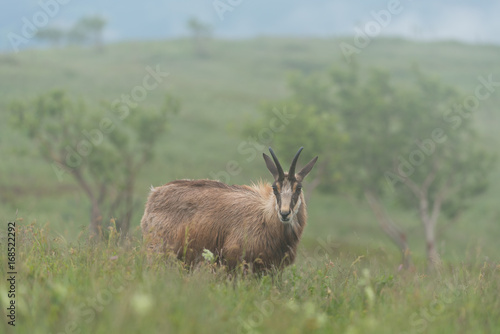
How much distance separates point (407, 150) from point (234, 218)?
29229 millimetres

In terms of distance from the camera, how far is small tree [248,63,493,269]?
113 ft

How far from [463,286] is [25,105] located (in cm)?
2902

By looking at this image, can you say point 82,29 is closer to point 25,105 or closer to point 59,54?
point 59,54

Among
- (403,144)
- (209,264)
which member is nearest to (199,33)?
(403,144)

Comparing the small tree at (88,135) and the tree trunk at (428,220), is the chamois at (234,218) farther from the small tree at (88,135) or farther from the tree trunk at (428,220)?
the tree trunk at (428,220)

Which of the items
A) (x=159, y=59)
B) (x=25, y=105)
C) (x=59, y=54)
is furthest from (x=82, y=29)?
(x=25, y=105)

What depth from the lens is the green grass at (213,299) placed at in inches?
154

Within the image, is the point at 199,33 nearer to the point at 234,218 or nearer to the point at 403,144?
the point at 403,144

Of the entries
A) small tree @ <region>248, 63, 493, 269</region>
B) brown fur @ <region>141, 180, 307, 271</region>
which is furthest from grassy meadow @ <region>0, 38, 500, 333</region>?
small tree @ <region>248, 63, 493, 269</region>

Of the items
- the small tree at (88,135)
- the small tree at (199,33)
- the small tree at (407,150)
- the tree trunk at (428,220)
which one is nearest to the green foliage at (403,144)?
the small tree at (407,150)

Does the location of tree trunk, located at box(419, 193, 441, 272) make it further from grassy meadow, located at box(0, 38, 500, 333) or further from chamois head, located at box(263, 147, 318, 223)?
chamois head, located at box(263, 147, 318, 223)

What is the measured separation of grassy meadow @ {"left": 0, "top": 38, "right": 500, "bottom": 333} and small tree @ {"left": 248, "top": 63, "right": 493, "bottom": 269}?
1.80 m

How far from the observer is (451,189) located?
35375 millimetres

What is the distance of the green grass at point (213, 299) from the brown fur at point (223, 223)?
135 centimetres
